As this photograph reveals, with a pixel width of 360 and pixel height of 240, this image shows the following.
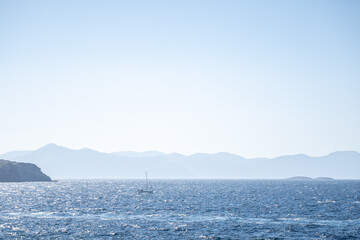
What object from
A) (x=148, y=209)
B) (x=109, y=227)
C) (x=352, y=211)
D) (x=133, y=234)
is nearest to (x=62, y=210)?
(x=148, y=209)

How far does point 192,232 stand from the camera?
5741 cm

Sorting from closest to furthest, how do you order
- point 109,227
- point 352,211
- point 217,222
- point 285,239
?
point 285,239
point 109,227
point 217,222
point 352,211

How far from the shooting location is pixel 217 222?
2650 inches

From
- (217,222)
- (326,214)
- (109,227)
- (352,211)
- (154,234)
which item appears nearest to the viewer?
(154,234)

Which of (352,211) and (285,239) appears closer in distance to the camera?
(285,239)

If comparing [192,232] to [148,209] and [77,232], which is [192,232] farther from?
[148,209]

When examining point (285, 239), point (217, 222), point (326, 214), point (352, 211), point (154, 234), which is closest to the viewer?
point (285, 239)

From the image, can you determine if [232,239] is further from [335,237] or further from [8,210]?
[8,210]

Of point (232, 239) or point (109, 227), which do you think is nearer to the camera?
point (232, 239)

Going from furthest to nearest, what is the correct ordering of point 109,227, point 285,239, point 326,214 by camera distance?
1. point 326,214
2. point 109,227
3. point 285,239

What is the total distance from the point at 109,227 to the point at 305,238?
101 feet

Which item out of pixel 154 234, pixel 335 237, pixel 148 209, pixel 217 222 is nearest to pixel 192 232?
pixel 154 234

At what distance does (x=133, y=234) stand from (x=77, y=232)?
870cm

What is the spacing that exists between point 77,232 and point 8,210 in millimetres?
37253
